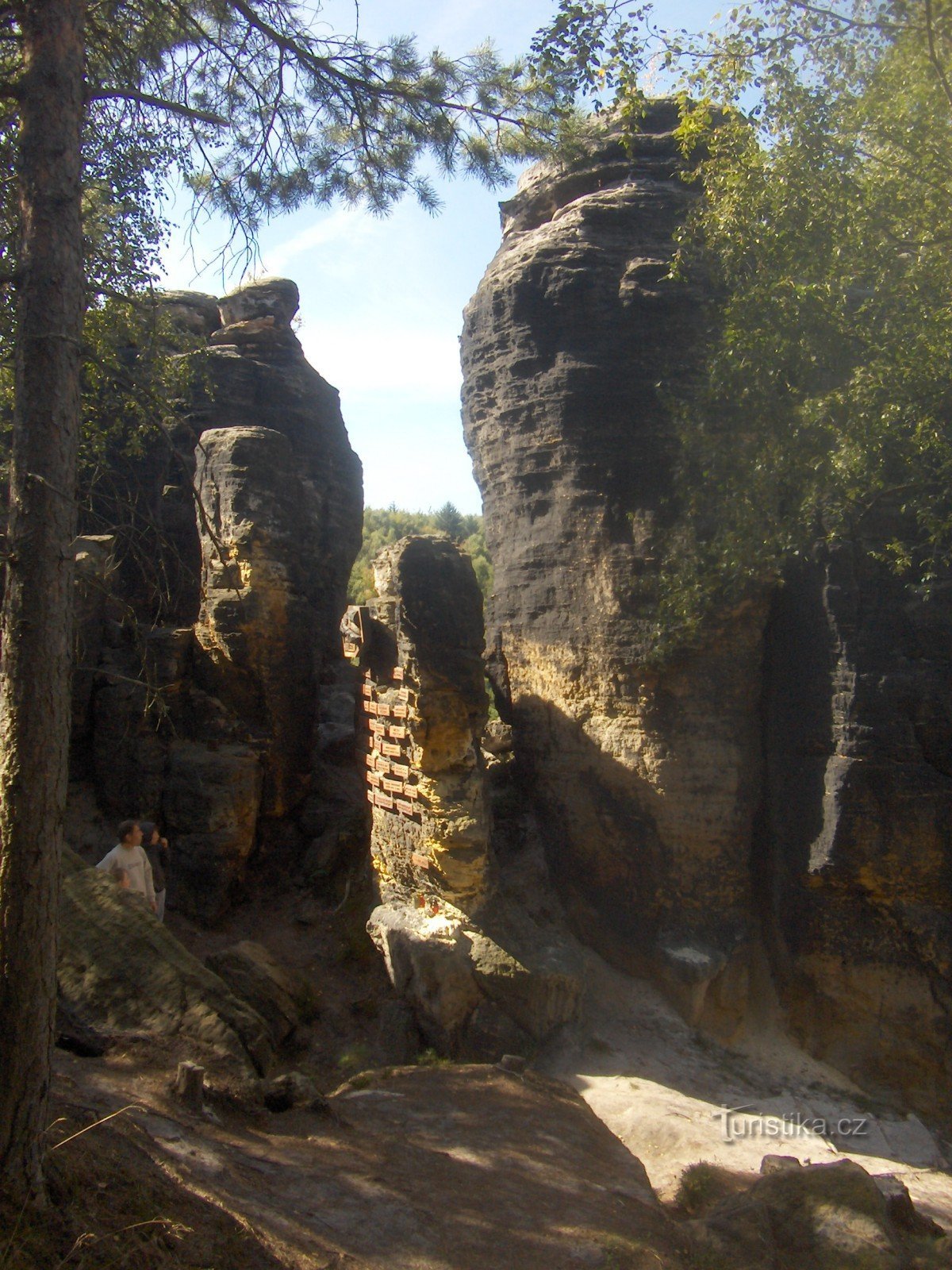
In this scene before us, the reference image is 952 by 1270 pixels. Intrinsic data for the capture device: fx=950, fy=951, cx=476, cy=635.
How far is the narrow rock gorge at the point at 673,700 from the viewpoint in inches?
302

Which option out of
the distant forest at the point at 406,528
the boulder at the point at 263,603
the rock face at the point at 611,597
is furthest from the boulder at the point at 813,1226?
the distant forest at the point at 406,528

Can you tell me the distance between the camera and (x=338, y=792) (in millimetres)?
10531

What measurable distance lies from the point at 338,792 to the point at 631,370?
541cm

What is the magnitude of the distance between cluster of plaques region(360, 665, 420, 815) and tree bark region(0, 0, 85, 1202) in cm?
441

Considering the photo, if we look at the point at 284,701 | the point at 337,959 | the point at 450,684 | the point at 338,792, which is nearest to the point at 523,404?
the point at 450,684

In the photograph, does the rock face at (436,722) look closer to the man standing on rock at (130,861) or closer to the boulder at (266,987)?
the boulder at (266,987)

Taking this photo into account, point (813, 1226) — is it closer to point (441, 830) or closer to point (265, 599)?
point (441, 830)

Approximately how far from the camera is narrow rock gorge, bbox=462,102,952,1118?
302 inches

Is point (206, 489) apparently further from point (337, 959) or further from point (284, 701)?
point (337, 959)

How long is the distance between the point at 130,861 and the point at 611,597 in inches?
182

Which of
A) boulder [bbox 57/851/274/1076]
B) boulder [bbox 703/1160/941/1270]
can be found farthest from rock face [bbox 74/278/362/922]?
boulder [bbox 703/1160/941/1270]

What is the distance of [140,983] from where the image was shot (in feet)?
19.6

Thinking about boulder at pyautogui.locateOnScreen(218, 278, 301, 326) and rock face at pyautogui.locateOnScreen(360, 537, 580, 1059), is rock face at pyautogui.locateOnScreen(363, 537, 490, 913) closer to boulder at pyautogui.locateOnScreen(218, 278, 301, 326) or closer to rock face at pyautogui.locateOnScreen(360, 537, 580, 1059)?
rock face at pyautogui.locateOnScreen(360, 537, 580, 1059)

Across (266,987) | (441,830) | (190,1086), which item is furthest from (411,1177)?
(441,830)
